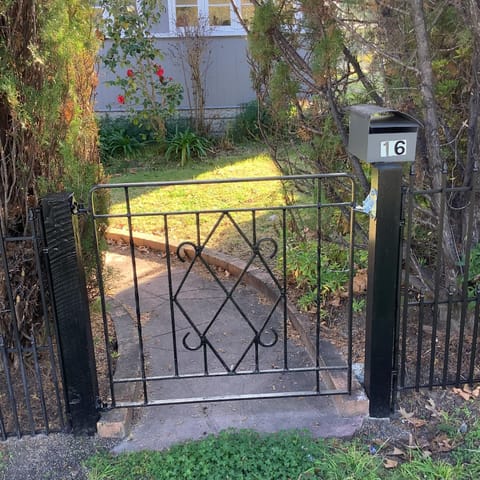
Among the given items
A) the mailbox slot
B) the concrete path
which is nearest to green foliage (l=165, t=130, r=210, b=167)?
the concrete path

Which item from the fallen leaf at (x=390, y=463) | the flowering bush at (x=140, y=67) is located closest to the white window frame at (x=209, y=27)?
the flowering bush at (x=140, y=67)

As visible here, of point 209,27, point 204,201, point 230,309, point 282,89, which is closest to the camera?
point 282,89

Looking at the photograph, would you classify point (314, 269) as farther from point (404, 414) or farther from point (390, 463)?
point (390, 463)

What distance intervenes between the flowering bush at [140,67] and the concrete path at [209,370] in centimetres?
375

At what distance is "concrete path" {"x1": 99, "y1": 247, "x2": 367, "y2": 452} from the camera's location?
299 centimetres

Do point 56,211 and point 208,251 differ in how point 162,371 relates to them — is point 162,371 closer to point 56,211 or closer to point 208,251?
point 56,211

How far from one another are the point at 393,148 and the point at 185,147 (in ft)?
23.3

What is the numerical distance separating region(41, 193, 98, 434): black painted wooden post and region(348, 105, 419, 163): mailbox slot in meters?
1.38

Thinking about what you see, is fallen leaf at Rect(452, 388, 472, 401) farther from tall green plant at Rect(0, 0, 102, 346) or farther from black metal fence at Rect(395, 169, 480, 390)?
tall green plant at Rect(0, 0, 102, 346)

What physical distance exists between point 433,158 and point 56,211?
2.02 m

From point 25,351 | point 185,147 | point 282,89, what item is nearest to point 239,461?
point 25,351

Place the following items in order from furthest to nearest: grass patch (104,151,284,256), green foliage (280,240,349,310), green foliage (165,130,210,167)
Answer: green foliage (165,130,210,167) → grass patch (104,151,284,256) → green foliage (280,240,349,310)

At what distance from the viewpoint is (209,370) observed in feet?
11.8

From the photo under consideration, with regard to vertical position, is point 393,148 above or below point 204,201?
above
